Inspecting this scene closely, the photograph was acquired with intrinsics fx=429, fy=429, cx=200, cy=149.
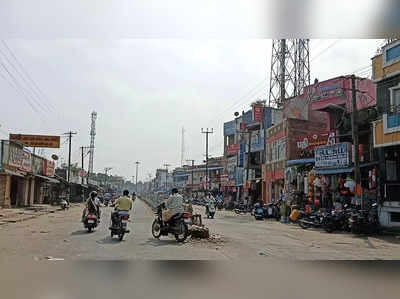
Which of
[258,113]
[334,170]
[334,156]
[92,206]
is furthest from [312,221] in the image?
[258,113]

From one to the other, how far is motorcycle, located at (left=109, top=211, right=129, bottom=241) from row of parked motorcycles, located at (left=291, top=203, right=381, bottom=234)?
1011 cm

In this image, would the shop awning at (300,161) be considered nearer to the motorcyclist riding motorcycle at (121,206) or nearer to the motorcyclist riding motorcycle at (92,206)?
the motorcyclist riding motorcycle at (92,206)

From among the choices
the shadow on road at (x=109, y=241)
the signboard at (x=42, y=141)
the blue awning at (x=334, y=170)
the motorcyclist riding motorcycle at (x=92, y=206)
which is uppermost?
the signboard at (x=42, y=141)

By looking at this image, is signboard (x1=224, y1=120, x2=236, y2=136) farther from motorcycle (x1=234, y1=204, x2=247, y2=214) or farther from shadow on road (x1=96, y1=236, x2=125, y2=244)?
shadow on road (x1=96, y1=236, x2=125, y2=244)

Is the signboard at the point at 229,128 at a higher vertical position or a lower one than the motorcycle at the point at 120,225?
higher

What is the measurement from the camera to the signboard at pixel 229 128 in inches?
2306

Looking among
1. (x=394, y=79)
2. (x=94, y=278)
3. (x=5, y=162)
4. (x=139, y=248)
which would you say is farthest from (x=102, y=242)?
(x=5, y=162)

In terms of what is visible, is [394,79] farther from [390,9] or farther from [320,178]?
[390,9]

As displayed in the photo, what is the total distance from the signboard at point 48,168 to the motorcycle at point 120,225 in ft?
96.9

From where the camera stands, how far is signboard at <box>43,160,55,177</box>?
133 feet

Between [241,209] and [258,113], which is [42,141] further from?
[258,113]

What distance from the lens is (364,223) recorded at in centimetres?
1819

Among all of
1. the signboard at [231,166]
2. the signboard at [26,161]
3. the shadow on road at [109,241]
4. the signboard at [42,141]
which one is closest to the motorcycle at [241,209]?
the signboard at [26,161]

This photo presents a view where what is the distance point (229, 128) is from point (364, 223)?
42037 mm
